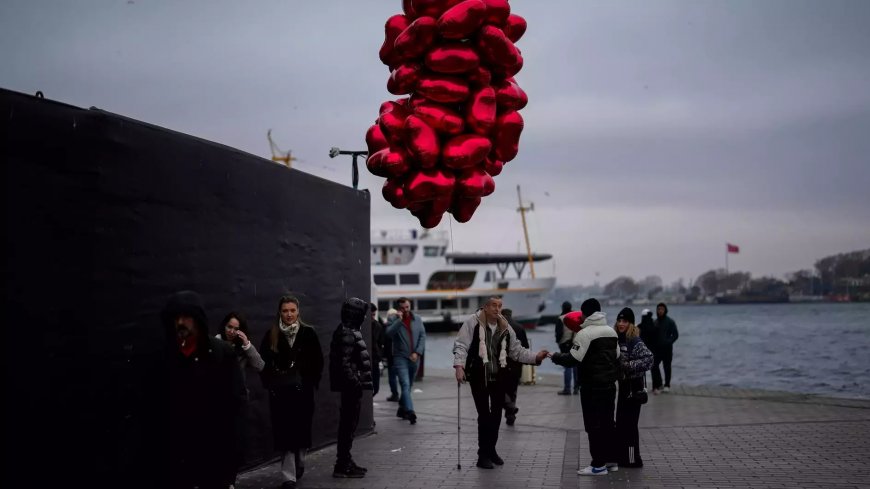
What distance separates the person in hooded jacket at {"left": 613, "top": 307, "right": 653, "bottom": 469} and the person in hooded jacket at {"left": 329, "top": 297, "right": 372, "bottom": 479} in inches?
93.4

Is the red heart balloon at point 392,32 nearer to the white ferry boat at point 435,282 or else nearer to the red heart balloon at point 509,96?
the red heart balloon at point 509,96

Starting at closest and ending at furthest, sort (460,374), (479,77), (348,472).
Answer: (479,77) → (348,472) → (460,374)

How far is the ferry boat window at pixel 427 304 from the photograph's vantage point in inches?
2421

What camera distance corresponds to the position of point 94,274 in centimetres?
546

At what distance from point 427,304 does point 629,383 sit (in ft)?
179

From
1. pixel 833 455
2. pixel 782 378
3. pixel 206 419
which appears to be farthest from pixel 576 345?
pixel 782 378

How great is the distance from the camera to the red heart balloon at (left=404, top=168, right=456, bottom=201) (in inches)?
172

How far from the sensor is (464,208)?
4.74 meters

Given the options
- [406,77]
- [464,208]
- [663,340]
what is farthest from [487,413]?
[663,340]

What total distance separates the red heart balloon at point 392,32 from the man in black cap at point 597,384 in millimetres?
3765

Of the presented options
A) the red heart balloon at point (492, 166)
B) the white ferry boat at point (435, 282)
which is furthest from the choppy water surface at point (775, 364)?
the red heart balloon at point (492, 166)

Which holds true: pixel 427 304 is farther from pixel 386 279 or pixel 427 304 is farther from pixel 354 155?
pixel 354 155

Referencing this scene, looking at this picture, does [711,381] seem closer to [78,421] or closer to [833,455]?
[833,455]

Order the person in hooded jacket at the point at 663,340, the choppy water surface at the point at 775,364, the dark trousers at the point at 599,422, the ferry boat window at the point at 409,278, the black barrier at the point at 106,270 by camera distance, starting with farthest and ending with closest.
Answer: the ferry boat window at the point at 409,278 → the choppy water surface at the point at 775,364 → the person in hooded jacket at the point at 663,340 → the dark trousers at the point at 599,422 → the black barrier at the point at 106,270
